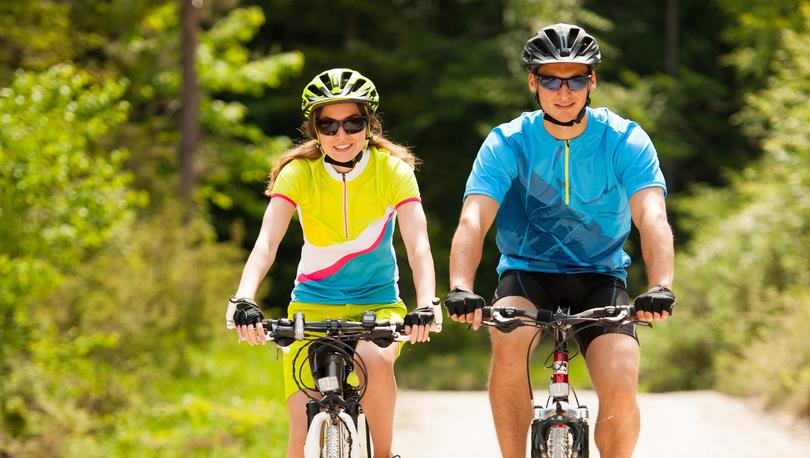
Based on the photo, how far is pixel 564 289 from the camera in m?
5.54

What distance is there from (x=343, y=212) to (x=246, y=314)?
0.87 meters

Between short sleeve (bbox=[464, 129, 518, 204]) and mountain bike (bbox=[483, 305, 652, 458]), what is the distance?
0.71m

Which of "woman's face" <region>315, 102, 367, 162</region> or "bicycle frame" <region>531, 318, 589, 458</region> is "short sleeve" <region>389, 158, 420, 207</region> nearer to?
"woman's face" <region>315, 102, 367, 162</region>

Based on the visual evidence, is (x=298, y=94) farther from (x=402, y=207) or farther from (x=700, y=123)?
(x=402, y=207)

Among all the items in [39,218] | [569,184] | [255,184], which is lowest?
[569,184]

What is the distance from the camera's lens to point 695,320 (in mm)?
20125

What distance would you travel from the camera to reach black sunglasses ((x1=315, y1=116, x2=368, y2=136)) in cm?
549

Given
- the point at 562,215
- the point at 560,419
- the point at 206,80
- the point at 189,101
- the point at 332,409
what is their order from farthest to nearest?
1. the point at 206,80
2. the point at 189,101
3. the point at 562,215
4. the point at 332,409
5. the point at 560,419

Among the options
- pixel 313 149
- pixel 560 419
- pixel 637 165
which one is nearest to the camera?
pixel 560 419

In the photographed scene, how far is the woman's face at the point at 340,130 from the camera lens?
5.49 meters

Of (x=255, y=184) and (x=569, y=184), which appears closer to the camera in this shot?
(x=569, y=184)

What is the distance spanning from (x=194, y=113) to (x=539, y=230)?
20.2 m

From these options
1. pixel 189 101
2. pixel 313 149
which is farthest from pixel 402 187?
pixel 189 101

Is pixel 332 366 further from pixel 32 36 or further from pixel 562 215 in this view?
pixel 32 36
